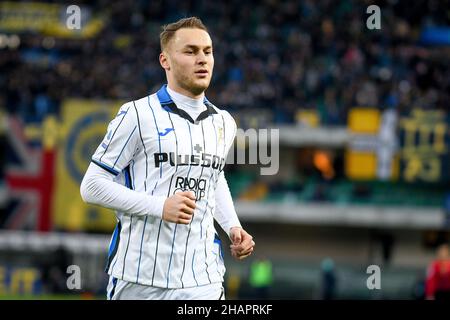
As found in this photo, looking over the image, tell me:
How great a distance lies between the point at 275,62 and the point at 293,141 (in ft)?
8.67

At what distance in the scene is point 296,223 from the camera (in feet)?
93.7

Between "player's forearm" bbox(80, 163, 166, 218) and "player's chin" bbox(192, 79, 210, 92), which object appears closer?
"player's forearm" bbox(80, 163, 166, 218)

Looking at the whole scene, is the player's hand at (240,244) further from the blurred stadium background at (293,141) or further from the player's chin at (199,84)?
the blurred stadium background at (293,141)

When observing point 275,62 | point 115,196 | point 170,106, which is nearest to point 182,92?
point 170,106

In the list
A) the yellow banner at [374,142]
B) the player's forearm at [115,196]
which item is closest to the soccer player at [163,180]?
the player's forearm at [115,196]

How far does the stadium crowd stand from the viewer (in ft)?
88.4

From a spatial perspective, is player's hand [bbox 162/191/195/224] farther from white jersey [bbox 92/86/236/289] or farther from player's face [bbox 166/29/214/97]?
player's face [bbox 166/29/214/97]

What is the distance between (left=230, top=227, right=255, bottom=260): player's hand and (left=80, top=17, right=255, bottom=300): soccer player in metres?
0.16

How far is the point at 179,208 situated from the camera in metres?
4.63

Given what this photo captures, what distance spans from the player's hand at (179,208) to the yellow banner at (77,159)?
72.6ft

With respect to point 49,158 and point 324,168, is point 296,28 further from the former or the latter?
point 49,158

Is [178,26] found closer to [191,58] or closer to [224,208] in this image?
[191,58]

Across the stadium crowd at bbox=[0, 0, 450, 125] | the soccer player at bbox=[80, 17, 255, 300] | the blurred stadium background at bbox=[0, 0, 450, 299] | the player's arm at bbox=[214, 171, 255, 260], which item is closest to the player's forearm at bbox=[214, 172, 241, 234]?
the player's arm at bbox=[214, 171, 255, 260]
